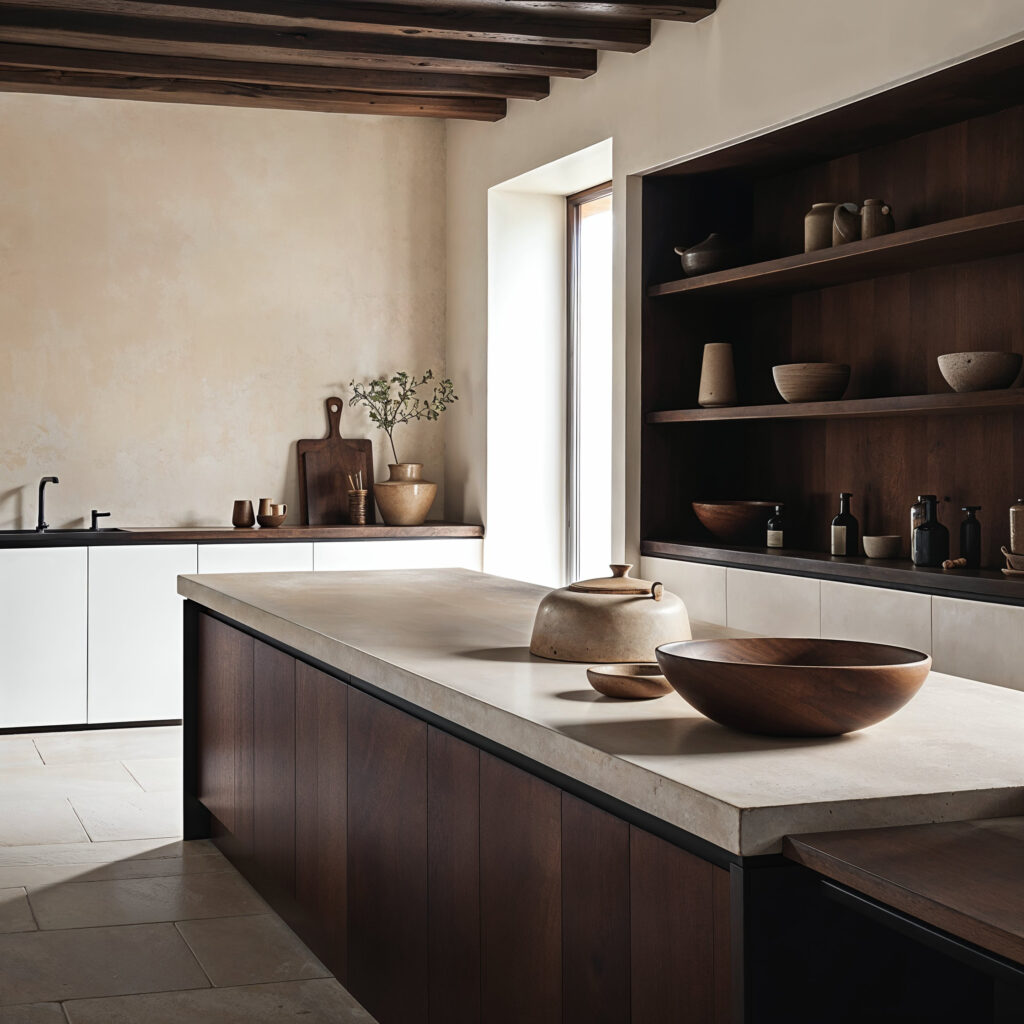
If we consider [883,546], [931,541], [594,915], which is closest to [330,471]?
[883,546]

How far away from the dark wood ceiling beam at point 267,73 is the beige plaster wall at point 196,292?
0.68m

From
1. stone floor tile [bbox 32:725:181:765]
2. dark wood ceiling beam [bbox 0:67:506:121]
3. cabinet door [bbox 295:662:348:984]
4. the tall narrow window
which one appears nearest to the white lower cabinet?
the tall narrow window

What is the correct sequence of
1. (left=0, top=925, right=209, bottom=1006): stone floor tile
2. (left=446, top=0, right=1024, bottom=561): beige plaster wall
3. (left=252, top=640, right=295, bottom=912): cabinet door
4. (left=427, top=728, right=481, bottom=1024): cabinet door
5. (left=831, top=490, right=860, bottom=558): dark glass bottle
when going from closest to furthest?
(left=427, top=728, right=481, bottom=1024): cabinet door, (left=0, top=925, right=209, bottom=1006): stone floor tile, (left=252, top=640, right=295, bottom=912): cabinet door, (left=446, top=0, right=1024, bottom=561): beige plaster wall, (left=831, top=490, right=860, bottom=558): dark glass bottle

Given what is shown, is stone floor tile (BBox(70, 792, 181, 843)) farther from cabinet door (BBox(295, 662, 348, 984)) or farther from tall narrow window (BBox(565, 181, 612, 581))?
tall narrow window (BBox(565, 181, 612, 581))

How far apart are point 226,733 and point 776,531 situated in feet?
7.15

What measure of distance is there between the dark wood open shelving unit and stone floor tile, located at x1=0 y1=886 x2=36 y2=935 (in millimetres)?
2604

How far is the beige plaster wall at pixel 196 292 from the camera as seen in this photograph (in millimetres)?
6527

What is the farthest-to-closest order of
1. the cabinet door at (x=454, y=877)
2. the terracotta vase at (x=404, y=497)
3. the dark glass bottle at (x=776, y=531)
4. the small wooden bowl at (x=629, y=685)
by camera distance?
the terracotta vase at (x=404, y=497)
the dark glass bottle at (x=776, y=531)
the cabinet door at (x=454, y=877)
the small wooden bowl at (x=629, y=685)

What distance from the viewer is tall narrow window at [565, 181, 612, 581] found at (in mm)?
6734

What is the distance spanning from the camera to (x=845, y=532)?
15.4 ft

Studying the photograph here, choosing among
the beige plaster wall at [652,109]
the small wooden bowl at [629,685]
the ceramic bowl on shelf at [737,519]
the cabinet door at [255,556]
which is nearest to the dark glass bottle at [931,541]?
the ceramic bowl on shelf at [737,519]

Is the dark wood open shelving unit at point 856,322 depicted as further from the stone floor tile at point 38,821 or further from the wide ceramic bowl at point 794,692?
the stone floor tile at point 38,821

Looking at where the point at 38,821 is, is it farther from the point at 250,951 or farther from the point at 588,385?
the point at 588,385

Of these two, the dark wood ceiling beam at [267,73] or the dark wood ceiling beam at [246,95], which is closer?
the dark wood ceiling beam at [267,73]
